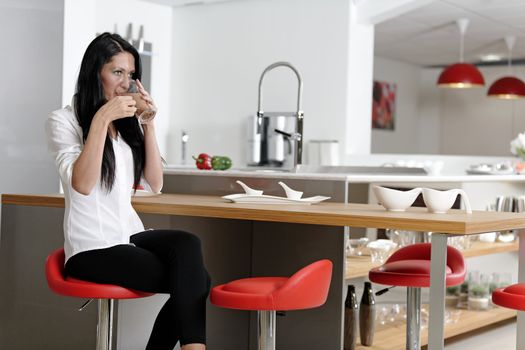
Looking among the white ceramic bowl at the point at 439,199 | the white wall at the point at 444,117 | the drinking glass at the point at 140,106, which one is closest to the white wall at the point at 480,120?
the white wall at the point at 444,117

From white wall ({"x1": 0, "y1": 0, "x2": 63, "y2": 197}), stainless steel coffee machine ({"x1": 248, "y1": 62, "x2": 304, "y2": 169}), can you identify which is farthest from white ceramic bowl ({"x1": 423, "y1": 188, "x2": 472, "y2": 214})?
stainless steel coffee machine ({"x1": 248, "y1": 62, "x2": 304, "y2": 169})

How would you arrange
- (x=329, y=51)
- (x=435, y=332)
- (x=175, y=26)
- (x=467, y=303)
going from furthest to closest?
(x=175, y=26)
(x=329, y=51)
(x=467, y=303)
(x=435, y=332)

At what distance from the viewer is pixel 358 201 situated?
373cm

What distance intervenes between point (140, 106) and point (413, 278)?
1.11m

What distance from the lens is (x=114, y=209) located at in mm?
2680

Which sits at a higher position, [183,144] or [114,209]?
[183,144]

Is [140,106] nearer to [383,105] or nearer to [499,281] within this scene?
[499,281]

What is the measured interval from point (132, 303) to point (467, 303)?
268 cm

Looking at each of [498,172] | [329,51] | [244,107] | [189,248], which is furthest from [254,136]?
[189,248]

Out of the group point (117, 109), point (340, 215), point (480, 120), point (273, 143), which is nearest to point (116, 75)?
point (117, 109)

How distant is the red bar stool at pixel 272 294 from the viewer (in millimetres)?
2441

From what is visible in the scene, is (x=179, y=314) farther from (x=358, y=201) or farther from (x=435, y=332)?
(x=358, y=201)

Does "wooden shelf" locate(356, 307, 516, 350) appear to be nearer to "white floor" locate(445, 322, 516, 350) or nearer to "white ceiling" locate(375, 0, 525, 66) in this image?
"white floor" locate(445, 322, 516, 350)

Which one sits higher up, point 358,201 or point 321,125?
point 321,125
